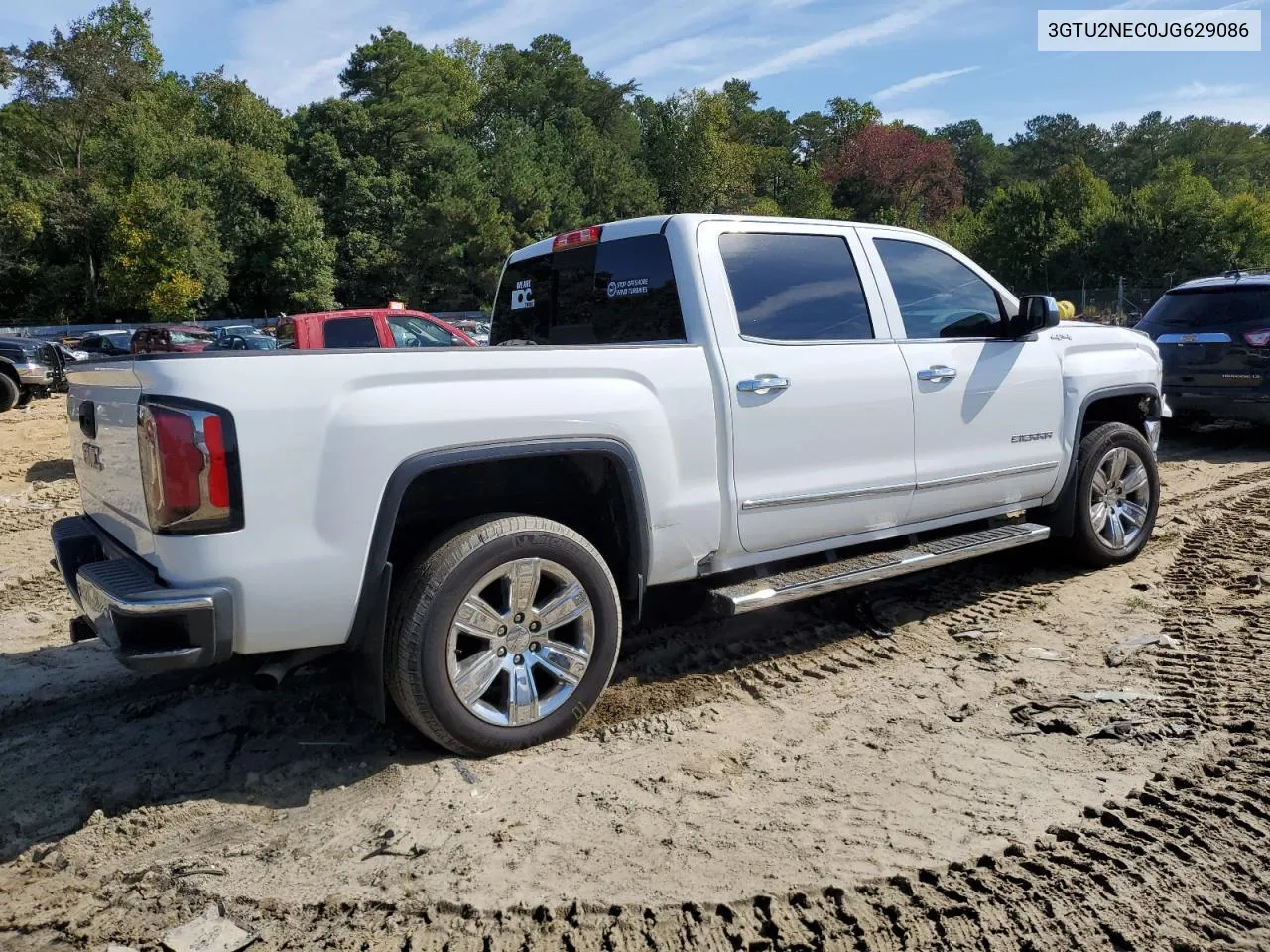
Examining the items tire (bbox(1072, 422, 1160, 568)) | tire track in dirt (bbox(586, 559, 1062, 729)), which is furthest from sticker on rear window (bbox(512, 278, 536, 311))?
tire (bbox(1072, 422, 1160, 568))

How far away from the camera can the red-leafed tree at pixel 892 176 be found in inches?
2584

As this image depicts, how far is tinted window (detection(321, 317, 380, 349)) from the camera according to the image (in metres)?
12.3

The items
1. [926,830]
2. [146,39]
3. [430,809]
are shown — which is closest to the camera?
[926,830]

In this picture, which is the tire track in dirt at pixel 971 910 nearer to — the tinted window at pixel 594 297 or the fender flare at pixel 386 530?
the fender flare at pixel 386 530

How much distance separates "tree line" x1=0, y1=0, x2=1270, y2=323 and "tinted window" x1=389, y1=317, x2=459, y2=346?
3801cm

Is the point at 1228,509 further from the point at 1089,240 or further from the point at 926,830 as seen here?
the point at 1089,240

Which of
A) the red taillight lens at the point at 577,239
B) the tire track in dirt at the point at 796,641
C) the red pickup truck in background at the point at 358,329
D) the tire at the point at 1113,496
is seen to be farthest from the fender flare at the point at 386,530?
the red pickup truck in background at the point at 358,329

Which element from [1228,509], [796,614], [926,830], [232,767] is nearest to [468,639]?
[232,767]

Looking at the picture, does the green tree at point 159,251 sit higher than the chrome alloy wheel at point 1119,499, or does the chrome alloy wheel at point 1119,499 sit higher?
the green tree at point 159,251

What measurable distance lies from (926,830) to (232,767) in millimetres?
2421

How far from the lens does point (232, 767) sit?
134 inches

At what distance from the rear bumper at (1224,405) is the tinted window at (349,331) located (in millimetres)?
9474

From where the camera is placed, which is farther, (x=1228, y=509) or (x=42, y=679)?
(x=1228, y=509)

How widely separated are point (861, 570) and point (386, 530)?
2.17 meters
